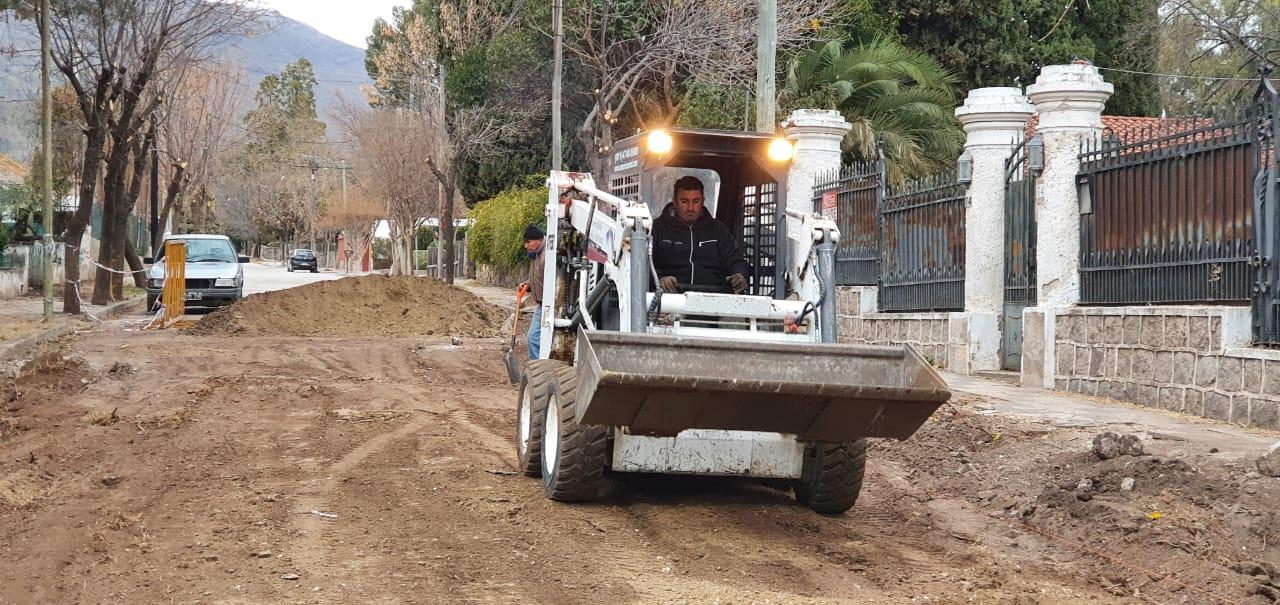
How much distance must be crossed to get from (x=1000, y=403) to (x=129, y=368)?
10728mm

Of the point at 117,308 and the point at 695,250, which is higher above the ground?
the point at 695,250

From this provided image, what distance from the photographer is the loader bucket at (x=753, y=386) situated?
7168 mm

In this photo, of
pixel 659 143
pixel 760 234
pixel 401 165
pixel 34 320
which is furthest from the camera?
pixel 401 165

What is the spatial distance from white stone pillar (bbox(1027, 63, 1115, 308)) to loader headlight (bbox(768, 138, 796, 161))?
4884 millimetres

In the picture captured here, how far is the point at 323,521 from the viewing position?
25.1 ft

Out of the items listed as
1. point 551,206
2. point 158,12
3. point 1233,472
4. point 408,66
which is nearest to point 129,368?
point 551,206

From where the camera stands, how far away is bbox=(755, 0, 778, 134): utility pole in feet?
57.9

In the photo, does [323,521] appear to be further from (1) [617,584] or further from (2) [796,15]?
(2) [796,15]

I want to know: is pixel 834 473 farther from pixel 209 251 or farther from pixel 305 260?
pixel 305 260

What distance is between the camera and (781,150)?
9.39 m

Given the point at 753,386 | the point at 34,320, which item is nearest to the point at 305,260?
the point at 34,320

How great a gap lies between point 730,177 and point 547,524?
3.58 meters

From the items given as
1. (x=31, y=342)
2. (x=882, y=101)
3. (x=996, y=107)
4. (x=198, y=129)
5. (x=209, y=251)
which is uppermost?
(x=198, y=129)

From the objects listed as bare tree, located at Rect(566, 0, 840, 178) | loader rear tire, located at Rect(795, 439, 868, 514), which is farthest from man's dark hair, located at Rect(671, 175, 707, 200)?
bare tree, located at Rect(566, 0, 840, 178)
